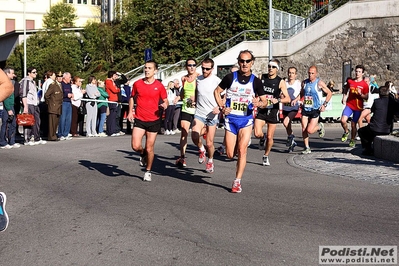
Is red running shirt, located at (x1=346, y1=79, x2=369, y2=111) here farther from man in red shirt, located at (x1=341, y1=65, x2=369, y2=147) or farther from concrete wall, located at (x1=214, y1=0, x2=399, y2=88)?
concrete wall, located at (x1=214, y1=0, x2=399, y2=88)

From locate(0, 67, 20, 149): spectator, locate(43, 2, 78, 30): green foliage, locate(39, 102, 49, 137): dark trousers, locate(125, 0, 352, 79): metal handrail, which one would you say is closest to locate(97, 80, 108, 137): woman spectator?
locate(39, 102, 49, 137): dark trousers

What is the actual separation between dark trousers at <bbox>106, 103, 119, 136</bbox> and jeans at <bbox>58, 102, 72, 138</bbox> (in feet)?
7.49

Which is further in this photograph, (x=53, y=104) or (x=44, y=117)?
(x=44, y=117)

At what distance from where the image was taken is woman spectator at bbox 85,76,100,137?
70.6ft

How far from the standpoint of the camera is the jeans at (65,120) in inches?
795

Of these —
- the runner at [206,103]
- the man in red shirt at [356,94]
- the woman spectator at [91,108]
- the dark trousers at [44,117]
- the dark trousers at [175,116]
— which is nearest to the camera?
the runner at [206,103]

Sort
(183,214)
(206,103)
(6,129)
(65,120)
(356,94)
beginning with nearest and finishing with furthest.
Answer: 1. (183,214)
2. (206,103)
3. (356,94)
4. (6,129)
5. (65,120)

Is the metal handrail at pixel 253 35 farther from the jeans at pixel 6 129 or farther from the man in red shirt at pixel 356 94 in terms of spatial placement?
the jeans at pixel 6 129

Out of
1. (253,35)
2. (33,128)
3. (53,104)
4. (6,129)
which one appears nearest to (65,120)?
(53,104)

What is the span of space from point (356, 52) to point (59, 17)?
32232 millimetres

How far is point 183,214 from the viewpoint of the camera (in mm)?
8281

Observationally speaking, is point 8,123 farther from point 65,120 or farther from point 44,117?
point 44,117

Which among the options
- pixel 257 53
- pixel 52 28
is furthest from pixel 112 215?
pixel 52 28

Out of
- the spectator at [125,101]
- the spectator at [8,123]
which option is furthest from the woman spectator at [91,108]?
the spectator at [8,123]
